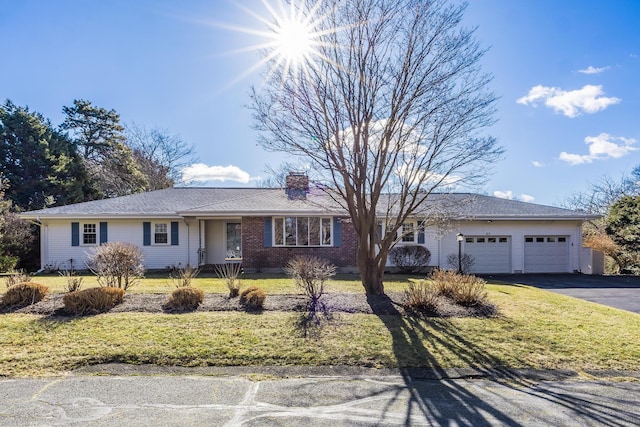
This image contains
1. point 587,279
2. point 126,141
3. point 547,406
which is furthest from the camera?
point 126,141

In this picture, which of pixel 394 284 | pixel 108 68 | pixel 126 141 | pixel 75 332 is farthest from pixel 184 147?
pixel 75 332

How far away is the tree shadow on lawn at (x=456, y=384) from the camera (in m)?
3.60

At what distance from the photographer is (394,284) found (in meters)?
11.9

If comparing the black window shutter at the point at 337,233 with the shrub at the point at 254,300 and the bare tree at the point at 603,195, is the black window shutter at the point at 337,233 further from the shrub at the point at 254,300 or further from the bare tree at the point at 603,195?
the bare tree at the point at 603,195

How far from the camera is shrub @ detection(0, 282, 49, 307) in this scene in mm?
7305

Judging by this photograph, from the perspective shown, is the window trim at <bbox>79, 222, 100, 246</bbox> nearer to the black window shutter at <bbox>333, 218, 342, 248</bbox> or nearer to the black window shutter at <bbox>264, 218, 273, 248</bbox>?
the black window shutter at <bbox>264, 218, 273, 248</bbox>

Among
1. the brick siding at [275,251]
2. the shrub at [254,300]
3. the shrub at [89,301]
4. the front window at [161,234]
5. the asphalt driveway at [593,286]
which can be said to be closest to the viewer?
the shrub at [89,301]

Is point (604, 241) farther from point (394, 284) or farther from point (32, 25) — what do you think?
point (32, 25)

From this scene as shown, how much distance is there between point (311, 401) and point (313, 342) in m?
1.83

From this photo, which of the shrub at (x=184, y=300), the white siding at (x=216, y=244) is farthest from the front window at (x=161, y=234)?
the shrub at (x=184, y=300)

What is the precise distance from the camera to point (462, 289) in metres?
8.14

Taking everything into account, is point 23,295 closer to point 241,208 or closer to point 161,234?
point 241,208

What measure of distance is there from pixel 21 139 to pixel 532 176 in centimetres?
3310

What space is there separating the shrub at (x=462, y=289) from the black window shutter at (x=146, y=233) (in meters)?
12.2
